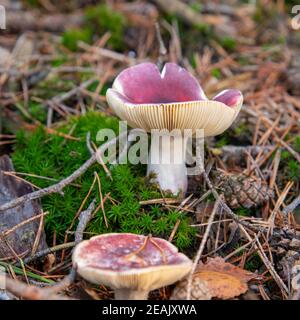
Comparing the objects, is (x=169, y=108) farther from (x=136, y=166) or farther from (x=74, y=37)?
(x=74, y=37)

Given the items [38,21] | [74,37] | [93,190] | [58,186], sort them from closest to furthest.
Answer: [58,186], [93,190], [74,37], [38,21]

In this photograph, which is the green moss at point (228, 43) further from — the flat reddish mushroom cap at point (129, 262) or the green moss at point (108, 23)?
the flat reddish mushroom cap at point (129, 262)

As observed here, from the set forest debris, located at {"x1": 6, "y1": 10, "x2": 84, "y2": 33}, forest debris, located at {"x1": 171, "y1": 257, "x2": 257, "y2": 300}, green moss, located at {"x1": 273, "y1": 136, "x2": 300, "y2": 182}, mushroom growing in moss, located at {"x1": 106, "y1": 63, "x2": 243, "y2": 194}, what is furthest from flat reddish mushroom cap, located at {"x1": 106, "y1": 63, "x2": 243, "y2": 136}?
forest debris, located at {"x1": 6, "y1": 10, "x2": 84, "y2": 33}

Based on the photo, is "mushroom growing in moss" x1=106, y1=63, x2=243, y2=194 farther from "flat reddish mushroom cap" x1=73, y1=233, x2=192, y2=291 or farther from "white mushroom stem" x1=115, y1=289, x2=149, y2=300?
"white mushroom stem" x1=115, y1=289, x2=149, y2=300

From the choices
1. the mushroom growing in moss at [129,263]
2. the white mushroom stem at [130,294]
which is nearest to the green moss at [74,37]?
the mushroom growing in moss at [129,263]

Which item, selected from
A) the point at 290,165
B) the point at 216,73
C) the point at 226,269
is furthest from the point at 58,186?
the point at 216,73

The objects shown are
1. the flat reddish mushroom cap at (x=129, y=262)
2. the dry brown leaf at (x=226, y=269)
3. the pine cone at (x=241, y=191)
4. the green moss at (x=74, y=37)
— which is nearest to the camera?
the flat reddish mushroom cap at (x=129, y=262)
